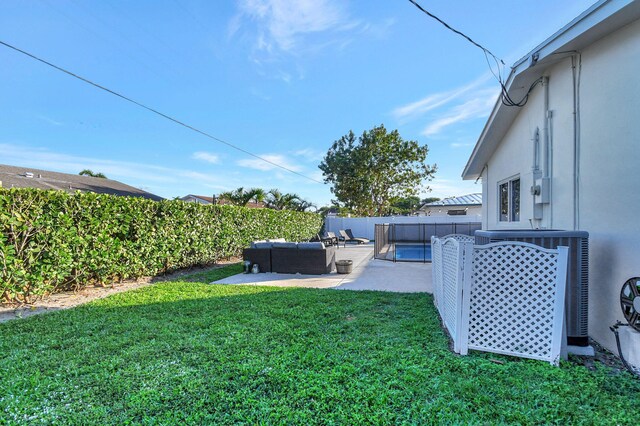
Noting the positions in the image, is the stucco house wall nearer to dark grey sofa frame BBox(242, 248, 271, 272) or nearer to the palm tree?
dark grey sofa frame BBox(242, 248, 271, 272)

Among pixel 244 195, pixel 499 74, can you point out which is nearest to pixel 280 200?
pixel 244 195

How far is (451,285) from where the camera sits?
12.3 feet

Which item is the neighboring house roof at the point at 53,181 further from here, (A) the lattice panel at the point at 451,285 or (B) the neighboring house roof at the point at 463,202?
(B) the neighboring house roof at the point at 463,202

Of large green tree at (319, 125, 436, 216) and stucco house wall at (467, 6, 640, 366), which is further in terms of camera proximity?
large green tree at (319, 125, 436, 216)

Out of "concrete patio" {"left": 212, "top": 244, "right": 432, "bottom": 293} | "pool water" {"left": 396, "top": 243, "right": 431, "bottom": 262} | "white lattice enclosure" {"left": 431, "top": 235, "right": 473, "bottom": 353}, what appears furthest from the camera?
"pool water" {"left": 396, "top": 243, "right": 431, "bottom": 262}

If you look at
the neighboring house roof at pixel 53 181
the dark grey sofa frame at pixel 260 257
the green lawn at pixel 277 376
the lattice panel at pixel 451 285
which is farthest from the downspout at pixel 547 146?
the neighboring house roof at pixel 53 181

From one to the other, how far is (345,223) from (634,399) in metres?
21.6

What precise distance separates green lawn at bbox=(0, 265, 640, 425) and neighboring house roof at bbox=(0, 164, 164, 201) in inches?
486

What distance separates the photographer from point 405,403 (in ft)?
7.87

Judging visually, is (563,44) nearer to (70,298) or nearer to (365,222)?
(70,298)

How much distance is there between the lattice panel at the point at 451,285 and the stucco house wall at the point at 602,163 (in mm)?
1664

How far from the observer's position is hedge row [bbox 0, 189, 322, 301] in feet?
17.0

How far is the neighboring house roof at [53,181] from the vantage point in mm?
14019

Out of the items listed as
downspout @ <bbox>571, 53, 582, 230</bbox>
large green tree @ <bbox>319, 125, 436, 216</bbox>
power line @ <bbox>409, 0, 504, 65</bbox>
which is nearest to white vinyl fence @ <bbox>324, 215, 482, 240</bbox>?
large green tree @ <bbox>319, 125, 436, 216</bbox>
